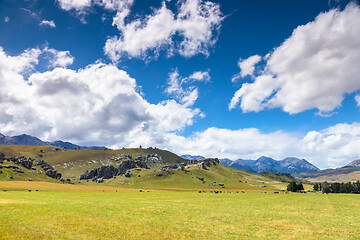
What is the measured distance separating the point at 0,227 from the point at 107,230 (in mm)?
13207

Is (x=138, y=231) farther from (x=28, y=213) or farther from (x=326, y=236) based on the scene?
(x=326, y=236)

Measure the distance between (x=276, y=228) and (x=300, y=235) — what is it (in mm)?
4503

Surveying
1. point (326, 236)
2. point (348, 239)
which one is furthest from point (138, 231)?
point (348, 239)

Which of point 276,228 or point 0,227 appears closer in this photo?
point 0,227

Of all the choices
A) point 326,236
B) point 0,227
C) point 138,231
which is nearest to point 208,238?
point 138,231

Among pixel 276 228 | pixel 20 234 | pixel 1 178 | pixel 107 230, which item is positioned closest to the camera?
pixel 20 234

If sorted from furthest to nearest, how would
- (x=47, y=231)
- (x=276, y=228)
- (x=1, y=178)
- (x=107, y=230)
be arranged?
(x=1, y=178) → (x=276, y=228) → (x=107, y=230) → (x=47, y=231)

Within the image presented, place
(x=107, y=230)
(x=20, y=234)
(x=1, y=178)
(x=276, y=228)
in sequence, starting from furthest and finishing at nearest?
(x=1, y=178), (x=276, y=228), (x=107, y=230), (x=20, y=234)

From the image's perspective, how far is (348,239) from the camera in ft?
93.5

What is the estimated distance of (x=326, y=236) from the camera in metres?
29.8

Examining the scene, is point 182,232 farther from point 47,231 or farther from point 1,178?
point 1,178

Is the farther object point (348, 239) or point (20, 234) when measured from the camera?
point (348, 239)

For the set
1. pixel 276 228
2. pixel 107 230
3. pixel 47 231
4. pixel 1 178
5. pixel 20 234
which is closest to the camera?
pixel 20 234

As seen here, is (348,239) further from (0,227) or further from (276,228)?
(0,227)
